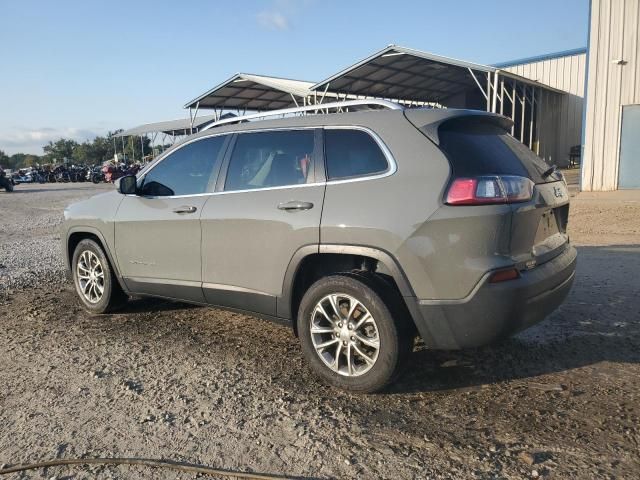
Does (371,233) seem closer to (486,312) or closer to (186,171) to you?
(486,312)

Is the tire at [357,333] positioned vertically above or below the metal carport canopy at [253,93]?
below

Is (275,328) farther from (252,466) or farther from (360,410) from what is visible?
(252,466)

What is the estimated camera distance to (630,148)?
15.9 metres

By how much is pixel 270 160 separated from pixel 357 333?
1472 millimetres

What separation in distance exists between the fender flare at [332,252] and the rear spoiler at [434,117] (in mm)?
782

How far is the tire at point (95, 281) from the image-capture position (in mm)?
5109

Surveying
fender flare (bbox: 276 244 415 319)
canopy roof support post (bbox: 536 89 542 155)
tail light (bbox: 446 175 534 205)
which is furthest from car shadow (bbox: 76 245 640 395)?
canopy roof support post (bbox: 536 89 542 155)

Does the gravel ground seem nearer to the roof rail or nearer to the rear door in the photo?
the rear door

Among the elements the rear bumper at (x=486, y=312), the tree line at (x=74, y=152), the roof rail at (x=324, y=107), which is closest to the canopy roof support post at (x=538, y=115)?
the roof rail at (x=324, y=107)

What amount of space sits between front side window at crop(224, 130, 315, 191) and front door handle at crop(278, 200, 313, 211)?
0.58 ft

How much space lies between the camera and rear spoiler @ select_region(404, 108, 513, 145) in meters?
3.32

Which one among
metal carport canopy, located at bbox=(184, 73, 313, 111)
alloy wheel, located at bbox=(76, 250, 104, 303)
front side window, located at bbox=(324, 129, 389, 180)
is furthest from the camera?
metal carport canopy, located at bbox=(184, 73, 313, 111)

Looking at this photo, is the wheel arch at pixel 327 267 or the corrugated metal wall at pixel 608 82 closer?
the wheel arch at pixel 327 267

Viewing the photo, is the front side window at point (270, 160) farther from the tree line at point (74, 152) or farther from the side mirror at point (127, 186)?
the tree line at point (74, 152)
